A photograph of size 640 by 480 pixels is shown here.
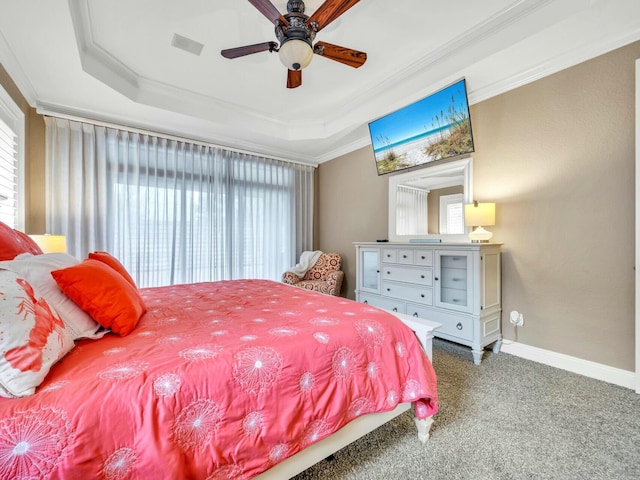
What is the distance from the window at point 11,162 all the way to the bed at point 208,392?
5.90 ft

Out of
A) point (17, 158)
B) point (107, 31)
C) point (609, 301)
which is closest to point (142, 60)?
point (107, 31)

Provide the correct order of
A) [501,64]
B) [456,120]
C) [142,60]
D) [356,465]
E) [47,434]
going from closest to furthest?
[47,434], [356,465], [501,64], [142,60], [456,120]

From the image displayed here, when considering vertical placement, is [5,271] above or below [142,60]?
below

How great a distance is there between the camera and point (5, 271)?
0.88 m

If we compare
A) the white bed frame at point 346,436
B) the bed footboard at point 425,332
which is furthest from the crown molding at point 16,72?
the bed footboard at point 425,332

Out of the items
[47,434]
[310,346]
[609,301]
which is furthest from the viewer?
[609,301]

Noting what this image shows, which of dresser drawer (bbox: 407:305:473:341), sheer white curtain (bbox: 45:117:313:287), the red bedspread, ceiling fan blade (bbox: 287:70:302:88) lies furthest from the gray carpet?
sheer white curtain (bbox: 45:117:313:287)

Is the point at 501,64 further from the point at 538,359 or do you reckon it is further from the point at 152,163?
the point at 152,163

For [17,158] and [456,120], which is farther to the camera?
[456,120]

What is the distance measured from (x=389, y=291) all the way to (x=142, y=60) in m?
3.42

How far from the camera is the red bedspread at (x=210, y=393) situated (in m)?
0.71

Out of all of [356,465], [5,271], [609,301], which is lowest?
[356,465]

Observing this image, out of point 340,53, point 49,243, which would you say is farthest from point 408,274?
point 49,243

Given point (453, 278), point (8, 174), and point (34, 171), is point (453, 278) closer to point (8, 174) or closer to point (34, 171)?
point (8, 174)
